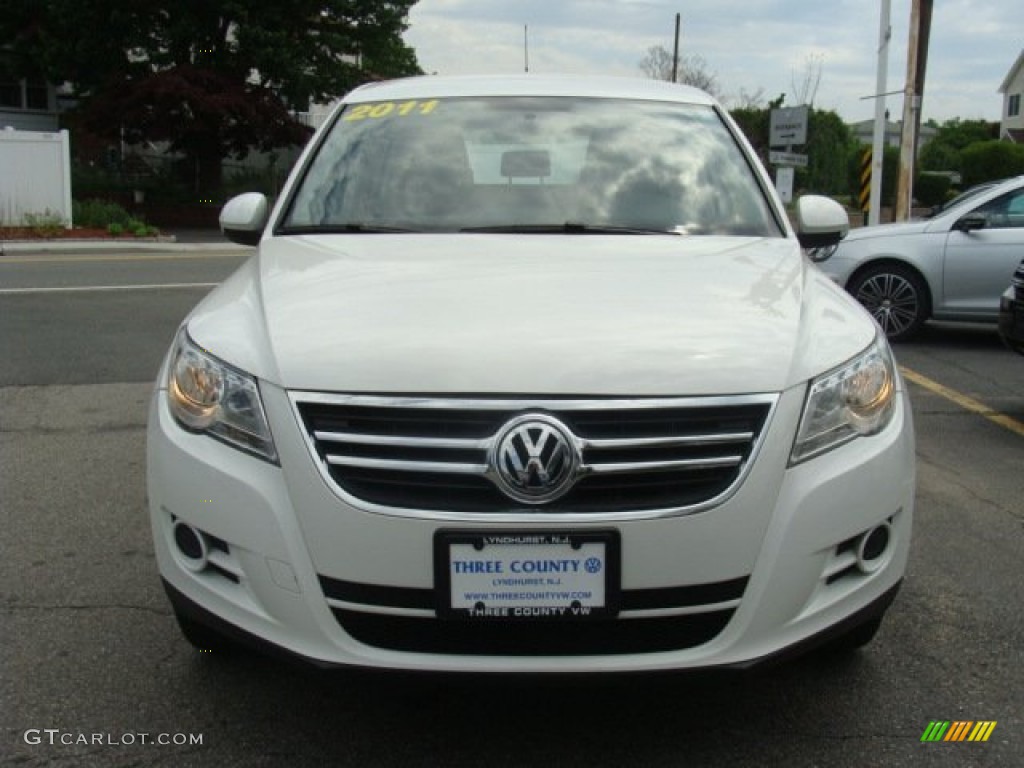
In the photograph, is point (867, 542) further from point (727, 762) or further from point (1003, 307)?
point (1003, 307)

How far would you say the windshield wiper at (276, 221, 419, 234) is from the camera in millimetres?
3494

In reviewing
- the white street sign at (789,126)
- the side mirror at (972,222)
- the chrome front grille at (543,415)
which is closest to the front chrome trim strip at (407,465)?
the chrome front grille at (543,415)

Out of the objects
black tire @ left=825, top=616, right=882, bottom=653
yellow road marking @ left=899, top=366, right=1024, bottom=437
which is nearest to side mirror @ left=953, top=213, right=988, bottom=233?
yellow road marking @ left=899, top=366, right=1024, bottom=437

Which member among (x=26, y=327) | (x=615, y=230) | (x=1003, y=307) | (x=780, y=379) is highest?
(x=615, y=230)

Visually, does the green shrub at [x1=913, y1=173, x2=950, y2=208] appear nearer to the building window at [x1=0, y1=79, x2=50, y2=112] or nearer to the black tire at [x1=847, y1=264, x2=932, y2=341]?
the building window at [x1=0, y1=79, x2=50, y2=112]

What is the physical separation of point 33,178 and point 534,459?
2143 cm

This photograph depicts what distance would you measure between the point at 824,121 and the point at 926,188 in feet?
21.9

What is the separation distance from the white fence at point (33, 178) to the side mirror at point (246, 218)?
61.9 feet

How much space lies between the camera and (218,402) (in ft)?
8.30

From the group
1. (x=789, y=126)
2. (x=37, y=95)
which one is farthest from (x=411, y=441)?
(x=37, y=95)

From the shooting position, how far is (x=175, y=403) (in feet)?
8.70

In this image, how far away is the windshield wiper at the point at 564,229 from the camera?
3.45m

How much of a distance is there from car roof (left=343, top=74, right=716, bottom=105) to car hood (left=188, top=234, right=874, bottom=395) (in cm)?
109

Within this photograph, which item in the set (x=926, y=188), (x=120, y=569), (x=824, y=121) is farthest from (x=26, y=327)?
(x=824, y=121)
